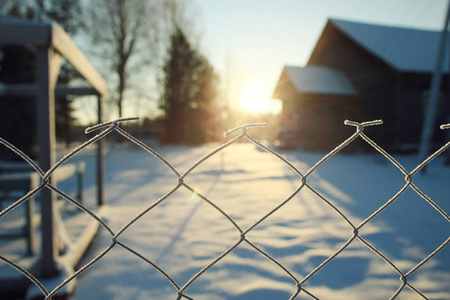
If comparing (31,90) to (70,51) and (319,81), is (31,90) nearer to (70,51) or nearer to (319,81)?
(70,51)

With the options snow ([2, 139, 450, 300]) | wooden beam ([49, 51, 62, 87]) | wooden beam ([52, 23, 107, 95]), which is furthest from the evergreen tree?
wooden beam ([49, 51, 62, 87])

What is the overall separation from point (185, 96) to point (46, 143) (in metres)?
17.5

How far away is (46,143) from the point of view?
1640 millimetres

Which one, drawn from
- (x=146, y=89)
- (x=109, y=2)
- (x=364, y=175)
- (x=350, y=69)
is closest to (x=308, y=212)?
(x=364, y=175)

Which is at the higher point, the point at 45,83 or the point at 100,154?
the point at 45,83

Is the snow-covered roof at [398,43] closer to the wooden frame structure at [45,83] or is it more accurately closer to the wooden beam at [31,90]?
the wooden beam at [31,90]

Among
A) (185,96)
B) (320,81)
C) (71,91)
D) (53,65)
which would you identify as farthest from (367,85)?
(53,65)

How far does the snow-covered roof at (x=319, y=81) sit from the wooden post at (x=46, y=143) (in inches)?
421

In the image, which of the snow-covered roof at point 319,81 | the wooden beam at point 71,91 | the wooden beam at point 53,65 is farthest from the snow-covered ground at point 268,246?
the snow-covered roof at point 319,81

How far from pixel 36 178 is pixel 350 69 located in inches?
528

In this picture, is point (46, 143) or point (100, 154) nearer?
point (46, 143)

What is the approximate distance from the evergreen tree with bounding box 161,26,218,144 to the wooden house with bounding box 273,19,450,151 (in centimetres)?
692

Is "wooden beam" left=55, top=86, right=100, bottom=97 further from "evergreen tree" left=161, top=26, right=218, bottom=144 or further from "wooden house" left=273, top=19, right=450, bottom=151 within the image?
"evergreen tree" left=161, top=26, right=218, bottom=144

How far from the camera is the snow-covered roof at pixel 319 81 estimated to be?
11.5 m
